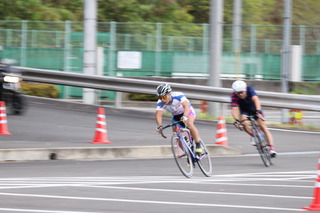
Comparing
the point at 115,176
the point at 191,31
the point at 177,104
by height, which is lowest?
the point at 115,176

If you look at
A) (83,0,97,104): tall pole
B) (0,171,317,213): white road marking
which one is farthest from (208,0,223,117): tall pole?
(0,171,317,213): white road marking

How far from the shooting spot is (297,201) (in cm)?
880

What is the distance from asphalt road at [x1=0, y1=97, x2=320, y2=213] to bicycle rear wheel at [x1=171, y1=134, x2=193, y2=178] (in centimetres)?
22

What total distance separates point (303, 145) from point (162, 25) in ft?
45.0

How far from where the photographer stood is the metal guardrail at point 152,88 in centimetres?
1922

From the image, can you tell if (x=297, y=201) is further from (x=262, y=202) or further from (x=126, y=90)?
(x=126, y=90)

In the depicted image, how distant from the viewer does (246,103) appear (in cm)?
1394

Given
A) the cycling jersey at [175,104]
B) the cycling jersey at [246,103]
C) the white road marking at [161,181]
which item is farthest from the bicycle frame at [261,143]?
the cycling jersey at [175,104]

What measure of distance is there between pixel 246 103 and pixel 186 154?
8.86 ft

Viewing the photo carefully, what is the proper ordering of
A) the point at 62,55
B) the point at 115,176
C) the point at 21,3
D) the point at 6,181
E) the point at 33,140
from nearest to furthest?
the point at 6,181, the point at 115,176, the point at 33,140, the point at 62,55, the point at 21,3

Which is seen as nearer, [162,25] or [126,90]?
[126,90]

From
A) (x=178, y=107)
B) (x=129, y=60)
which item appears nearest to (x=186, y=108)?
(x=178, y=107)

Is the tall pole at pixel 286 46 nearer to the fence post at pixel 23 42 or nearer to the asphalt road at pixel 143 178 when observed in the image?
the asphalt road at pixel 143 178

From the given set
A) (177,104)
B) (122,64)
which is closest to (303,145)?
(177,104)
